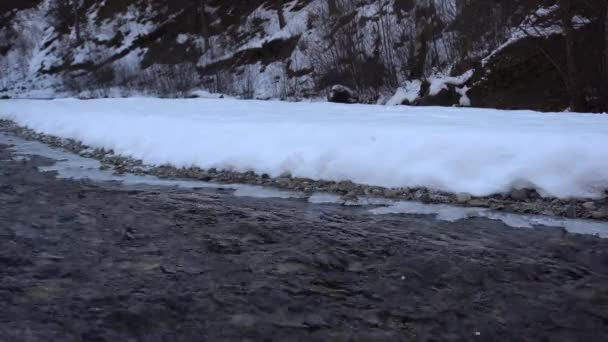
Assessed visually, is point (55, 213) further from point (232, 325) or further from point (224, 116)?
point (224, 116)

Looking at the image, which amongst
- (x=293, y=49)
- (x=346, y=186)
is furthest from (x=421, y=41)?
(x=346, y=186)

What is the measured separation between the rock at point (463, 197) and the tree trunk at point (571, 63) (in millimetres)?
7551

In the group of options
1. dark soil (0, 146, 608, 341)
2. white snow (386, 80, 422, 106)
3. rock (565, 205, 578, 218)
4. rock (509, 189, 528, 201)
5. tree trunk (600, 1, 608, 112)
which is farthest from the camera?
white snow (386, 80, 422, 106)

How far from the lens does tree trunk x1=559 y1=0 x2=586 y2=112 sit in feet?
41.3

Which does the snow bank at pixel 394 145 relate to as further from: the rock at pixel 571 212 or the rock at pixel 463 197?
the rock at pixel 571 212

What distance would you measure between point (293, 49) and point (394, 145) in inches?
749

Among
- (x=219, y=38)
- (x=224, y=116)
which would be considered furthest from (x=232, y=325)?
(x=219, y=38)

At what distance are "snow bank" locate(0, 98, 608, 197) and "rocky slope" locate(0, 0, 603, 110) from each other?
434 centimetres

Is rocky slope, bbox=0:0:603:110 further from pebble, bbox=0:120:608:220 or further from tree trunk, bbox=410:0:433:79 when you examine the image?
pebble, bbox=0:120:608:220

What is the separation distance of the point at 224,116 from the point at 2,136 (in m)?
8.26

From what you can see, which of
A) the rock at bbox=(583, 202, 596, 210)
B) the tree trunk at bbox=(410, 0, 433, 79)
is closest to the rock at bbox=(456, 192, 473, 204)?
Result: the rock at bbox=(583, 202, 596, 210)

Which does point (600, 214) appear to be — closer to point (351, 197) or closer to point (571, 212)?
point (571, 212)

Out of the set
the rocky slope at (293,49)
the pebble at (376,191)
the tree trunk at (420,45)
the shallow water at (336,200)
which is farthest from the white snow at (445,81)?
the shallow water at (336,200)

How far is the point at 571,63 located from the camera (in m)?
12.6
